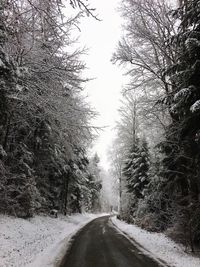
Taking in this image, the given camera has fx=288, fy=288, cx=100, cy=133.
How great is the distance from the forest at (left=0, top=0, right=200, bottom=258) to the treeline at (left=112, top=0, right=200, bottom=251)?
1.8 inches

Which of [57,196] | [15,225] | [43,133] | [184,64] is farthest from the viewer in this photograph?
[57,196]

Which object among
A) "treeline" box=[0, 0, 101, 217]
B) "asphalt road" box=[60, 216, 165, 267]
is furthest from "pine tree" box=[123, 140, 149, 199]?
"asphalt road" box=[60, 216, 165, 267]

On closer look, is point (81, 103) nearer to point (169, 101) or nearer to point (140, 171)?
point (169, 101)

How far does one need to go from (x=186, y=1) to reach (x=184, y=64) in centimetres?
208

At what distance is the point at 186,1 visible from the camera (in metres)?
9.37

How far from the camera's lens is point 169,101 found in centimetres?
1096

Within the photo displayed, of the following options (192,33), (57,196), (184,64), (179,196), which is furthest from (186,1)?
(57,196)

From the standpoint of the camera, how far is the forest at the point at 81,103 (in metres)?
7.79

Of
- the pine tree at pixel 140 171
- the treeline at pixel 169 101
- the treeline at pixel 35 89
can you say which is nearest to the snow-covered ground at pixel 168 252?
the treeline at pixel 169 101

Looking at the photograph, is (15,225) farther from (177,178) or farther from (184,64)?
(184,64)

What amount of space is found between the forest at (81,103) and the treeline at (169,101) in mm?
44

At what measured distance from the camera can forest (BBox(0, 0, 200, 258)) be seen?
779 cm

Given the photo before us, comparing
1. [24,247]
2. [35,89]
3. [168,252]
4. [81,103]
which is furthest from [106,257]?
[81,103]

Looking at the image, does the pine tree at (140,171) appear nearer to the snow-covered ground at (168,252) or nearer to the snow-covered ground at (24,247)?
the snow-covered ground at (168,252)
